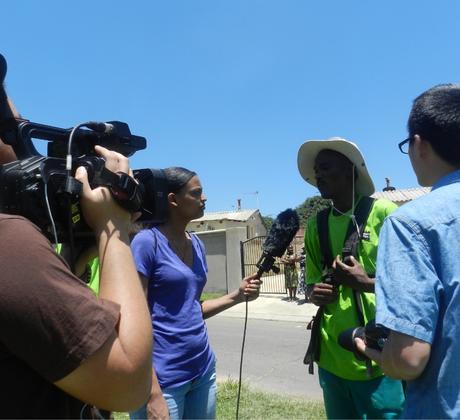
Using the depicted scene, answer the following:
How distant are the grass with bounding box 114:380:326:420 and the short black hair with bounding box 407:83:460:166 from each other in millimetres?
3474

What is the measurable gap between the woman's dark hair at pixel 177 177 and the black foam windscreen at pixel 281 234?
24.7 inches

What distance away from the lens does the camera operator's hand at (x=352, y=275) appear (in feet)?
8.29

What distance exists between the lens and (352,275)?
8.35 feet

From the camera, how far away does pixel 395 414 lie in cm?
246

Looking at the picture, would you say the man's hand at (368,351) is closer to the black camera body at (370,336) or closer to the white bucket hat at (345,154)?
the black camera body at (370,336)

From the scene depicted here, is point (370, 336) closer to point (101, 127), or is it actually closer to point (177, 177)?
point (101, 127)

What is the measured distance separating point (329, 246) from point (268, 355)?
5.09 meters

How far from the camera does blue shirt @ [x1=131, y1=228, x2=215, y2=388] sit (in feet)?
8.14

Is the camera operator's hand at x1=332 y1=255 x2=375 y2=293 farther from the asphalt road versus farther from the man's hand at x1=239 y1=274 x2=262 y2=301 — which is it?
the asphalt road

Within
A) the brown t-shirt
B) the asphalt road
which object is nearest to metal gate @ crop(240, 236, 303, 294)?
the asphalt road

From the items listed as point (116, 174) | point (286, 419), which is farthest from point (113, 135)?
point (286, 419)

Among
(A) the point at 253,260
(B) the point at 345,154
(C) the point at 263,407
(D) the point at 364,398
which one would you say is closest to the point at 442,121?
(B) the point at 345,154

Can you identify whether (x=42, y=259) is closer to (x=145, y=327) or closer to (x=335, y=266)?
(x=145, y=327)

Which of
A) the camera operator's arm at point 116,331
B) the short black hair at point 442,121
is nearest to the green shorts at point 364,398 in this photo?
the short black hair at point 442,121
